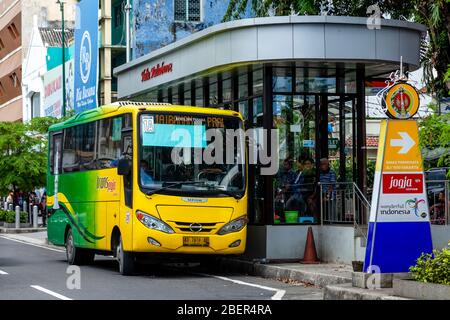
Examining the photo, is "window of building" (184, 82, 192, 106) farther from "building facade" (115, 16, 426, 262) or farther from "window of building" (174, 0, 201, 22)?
"window of building" (174, 0, 201, 22)

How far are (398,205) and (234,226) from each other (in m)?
5.63

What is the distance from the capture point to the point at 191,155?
19969 millimetres

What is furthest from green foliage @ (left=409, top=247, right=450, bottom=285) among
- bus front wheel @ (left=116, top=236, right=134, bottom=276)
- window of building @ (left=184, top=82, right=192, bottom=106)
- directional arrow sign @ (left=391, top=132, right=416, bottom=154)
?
window of building @ (left=184, top=82, right=192, bottom=106)

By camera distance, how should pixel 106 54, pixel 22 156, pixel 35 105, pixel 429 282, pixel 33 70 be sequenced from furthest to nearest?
Result: pixel 35 105 → pixel 33 70 → pixel 106 54 → pixel 22 156 → pixel 429 282

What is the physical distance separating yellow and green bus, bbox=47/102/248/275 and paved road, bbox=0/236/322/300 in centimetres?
66

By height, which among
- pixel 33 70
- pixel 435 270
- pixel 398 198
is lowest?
pixel 435 270

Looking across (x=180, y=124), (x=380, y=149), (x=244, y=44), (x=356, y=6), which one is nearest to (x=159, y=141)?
(x=180, y=124)

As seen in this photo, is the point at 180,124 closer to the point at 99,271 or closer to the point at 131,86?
the point at 99,271

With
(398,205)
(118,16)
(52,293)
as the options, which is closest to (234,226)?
(52,293)

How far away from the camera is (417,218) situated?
15141 millimetres

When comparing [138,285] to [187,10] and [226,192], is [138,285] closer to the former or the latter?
[226,192]

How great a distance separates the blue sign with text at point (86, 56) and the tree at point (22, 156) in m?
7.63

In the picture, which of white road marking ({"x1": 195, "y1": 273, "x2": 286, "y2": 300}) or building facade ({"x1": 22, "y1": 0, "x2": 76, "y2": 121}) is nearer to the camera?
white road marking ({"x1": 195, "y1": 273, "x2": 286, "y2": 300})

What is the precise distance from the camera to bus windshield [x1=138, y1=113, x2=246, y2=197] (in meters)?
19.8
